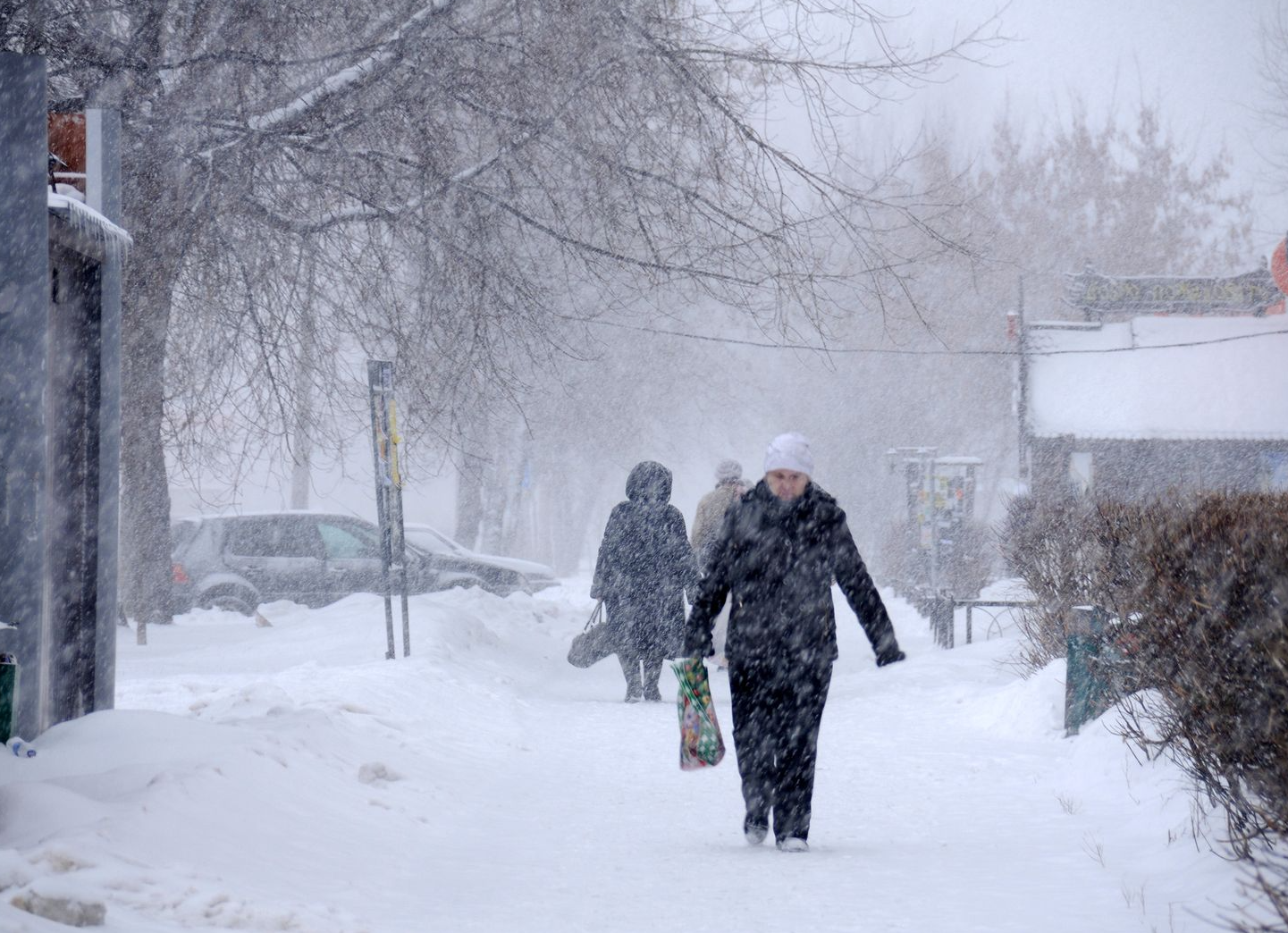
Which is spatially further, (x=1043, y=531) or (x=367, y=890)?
(x=1043, y=531)

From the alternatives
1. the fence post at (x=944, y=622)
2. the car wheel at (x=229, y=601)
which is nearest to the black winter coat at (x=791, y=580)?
the fence post at (x=944, y=622)

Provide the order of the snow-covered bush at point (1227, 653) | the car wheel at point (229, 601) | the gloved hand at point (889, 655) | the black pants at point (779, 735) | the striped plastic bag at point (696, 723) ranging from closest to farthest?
the snow-covered bush at point (1227, 653) < the black pants at point (779, 735) < the gloved hand at point (889, 655) < the striped plastic bag at point (696, 723) < the car wheel at point (229, 601)

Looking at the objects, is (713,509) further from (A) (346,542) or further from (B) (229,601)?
(B) (229,601)

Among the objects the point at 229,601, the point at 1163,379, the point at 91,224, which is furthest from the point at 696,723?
the point at 1163,379

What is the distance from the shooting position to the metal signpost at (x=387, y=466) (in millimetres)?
11344

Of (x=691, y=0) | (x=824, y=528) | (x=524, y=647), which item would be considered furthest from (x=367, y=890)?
(x=524, y=647)

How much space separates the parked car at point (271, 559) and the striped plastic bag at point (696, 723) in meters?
12.6

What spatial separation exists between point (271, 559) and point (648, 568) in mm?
Answer: 8280

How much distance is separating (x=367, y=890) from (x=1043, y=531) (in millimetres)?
7352

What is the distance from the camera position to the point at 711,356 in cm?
4200

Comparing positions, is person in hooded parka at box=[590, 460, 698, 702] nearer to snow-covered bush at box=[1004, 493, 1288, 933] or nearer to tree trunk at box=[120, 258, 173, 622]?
tree trunk at box=[120, 258, 173, 622]

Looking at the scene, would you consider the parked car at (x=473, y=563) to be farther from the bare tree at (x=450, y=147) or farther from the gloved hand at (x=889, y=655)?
the gloved hand at (x=889, y=655)

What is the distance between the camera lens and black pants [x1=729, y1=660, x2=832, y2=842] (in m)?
5.71

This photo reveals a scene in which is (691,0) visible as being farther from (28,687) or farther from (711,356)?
(711,356)
